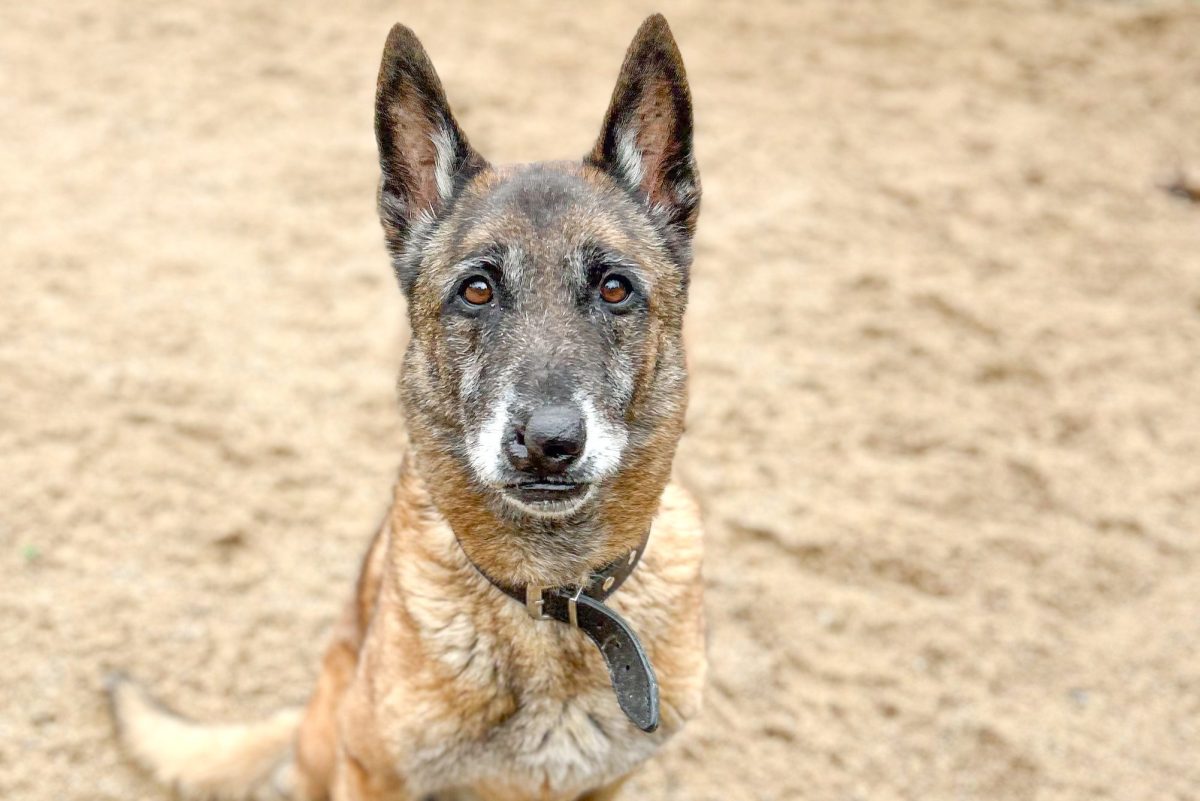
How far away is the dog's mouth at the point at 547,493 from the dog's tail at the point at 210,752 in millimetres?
1471

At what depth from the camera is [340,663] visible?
3.33 m

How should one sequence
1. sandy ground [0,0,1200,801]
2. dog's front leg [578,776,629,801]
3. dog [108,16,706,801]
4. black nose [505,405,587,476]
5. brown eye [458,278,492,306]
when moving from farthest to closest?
1. sandy ground [0,0,1200,801]
2. dog's front leg [578,776,629,801]
3. brown eye [458,278,492,306]
4. dog [108,16,706,801]
5. black nose [505,405,587,476]

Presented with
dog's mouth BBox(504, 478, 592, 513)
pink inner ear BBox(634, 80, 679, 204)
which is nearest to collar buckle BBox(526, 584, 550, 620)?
dog's mouth BBox(504, 478, 592, 513)

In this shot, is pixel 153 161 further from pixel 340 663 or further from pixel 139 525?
pixel 340 663

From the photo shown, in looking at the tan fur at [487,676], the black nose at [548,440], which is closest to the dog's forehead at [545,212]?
the black nose at [548,440]

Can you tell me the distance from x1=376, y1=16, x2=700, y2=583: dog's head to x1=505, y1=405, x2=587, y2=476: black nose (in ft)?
0.12

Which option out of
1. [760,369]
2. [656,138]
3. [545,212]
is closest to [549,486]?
[545,212]

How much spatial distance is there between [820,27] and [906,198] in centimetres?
193

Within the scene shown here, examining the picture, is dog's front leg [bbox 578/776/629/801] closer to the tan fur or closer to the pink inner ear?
the tan fur

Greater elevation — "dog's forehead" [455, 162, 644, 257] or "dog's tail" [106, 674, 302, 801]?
"dog's forehead" [455, 162, 644, 257]

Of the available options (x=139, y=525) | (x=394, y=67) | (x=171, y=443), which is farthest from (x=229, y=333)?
(x=394, y=67)

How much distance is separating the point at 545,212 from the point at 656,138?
0.40m

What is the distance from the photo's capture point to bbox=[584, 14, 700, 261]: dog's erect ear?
2758mm

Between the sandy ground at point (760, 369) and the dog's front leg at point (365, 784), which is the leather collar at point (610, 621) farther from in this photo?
the sandy ground at point (760, 369)
